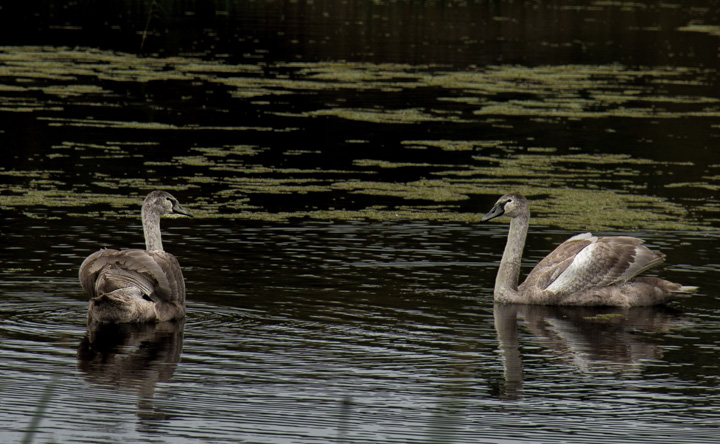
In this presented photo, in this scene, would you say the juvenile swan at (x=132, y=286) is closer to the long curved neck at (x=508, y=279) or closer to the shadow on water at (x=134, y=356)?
the shadow on water at (x=134, y=356)

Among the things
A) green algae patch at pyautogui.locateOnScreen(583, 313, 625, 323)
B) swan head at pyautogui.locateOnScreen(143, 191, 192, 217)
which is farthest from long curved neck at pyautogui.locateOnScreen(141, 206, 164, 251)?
green algae patch at pyautogui.locateOnScreen(583, 313, 625, 323)

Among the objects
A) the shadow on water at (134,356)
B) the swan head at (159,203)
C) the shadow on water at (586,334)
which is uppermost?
the swan head at (159,203)

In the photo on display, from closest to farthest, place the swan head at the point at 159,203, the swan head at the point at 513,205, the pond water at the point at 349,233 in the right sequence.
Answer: the pond water at the point at 349,233
the swan head at the point at 159,203
the swan head at the point at 513,205

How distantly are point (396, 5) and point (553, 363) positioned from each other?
43.0 meters

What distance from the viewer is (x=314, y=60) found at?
3266cm

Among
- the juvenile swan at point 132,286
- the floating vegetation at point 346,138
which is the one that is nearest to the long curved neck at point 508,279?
the juvenile swan at point 132,286

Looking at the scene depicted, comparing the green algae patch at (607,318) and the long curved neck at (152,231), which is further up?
the long curved neck at (152,231)

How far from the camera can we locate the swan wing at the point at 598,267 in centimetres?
1251

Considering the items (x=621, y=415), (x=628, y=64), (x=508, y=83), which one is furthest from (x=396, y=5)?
(x=621, y=415)

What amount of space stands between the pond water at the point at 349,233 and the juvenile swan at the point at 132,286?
0.15m

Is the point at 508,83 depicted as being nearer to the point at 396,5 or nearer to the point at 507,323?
the point at 507,323

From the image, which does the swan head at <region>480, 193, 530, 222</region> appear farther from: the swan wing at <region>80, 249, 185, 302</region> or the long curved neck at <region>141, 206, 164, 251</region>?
the swan wing at <region>80, 249, 185, 302</region>

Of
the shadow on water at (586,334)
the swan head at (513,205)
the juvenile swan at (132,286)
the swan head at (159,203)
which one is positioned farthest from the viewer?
the swan head at (513,205)

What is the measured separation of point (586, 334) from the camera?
11453 mm
